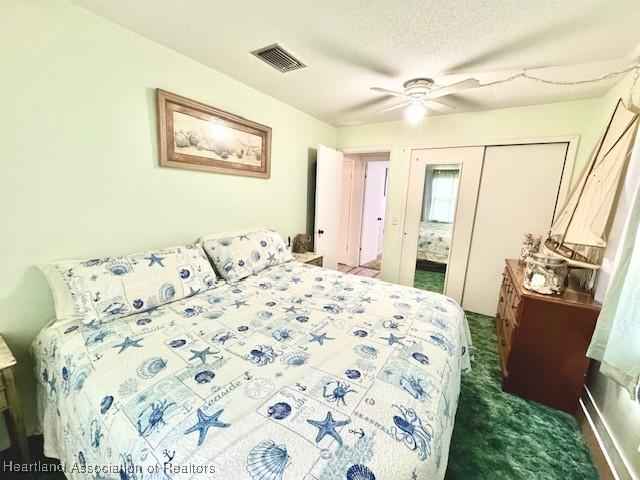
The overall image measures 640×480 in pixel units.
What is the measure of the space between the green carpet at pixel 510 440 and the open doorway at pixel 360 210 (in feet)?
9.27

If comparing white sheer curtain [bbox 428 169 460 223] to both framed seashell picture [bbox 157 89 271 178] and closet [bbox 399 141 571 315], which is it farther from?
framed seashell picture [bbox 157 89 271 178]

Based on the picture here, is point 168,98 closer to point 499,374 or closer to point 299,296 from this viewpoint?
point 299,296

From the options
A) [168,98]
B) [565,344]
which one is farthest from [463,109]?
[168,98]

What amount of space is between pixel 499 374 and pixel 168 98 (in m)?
3.28

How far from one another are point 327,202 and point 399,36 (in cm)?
209

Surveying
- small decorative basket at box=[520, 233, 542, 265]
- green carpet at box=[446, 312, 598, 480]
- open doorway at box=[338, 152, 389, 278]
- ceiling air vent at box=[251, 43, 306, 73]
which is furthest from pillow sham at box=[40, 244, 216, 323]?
open doorway at box=[338, 152, 389, 278]

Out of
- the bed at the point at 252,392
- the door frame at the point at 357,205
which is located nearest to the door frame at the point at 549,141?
the door frame at the point at 357,205

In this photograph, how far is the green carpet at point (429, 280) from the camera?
3.79 meters

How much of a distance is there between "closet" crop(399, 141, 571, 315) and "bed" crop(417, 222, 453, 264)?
1 cm

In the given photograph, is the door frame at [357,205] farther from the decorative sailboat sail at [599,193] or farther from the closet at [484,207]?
the decorative sailboat sail at [599,193]

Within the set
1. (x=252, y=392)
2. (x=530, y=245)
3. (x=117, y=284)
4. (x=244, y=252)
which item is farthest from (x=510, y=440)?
(x=117, y=284)

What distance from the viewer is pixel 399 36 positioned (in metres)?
1.61

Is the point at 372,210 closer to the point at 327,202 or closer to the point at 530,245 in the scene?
the point at 327,202

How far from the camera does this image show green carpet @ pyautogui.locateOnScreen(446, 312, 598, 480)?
1.38m
